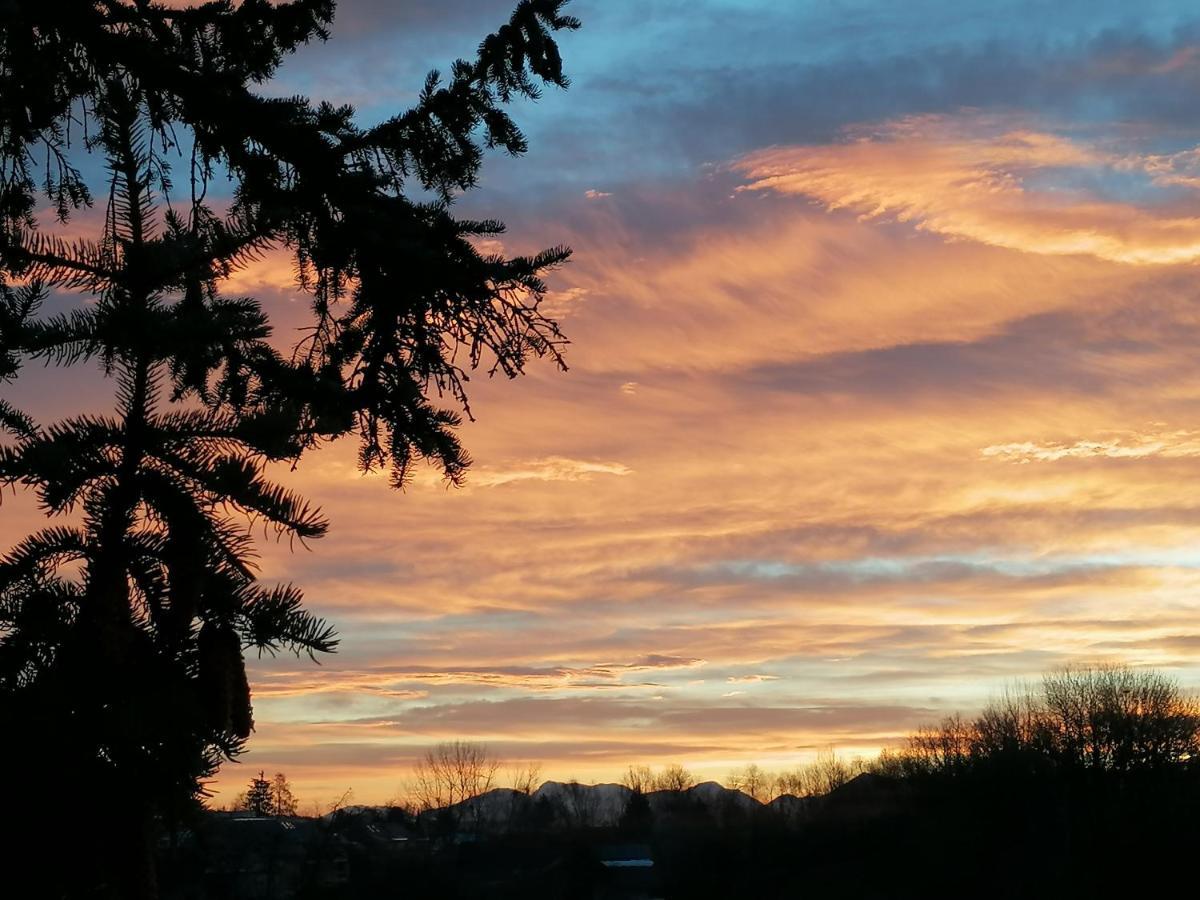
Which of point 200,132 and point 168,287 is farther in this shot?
point 200,132

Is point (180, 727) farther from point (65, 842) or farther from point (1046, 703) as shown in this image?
point (1046, 703)

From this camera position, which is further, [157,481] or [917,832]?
[917,832]

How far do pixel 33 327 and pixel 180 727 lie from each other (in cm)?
102

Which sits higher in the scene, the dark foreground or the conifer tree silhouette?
the conifer tree silhouette

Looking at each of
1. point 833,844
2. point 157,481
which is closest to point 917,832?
point 833,844

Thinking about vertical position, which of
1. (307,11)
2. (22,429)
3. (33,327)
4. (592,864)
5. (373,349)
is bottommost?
(592,864)

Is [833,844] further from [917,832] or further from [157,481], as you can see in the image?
[157,481]

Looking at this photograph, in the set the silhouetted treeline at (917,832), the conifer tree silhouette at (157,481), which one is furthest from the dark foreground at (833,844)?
the conifer tree silhouette at (157,481)

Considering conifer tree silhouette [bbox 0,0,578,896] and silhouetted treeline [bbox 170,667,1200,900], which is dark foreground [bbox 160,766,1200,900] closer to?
silhouetted treeline [bbox 170,667,1200,900]

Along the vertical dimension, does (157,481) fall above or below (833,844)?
above

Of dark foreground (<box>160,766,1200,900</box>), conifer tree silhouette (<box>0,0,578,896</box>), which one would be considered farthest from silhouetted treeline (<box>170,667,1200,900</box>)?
conifer tree silhouette (<box>0,0,578,896</box>)

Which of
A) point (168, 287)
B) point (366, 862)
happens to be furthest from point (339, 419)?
point (366, 862)

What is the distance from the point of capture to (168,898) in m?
2.73

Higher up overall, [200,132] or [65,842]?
[200,132]
